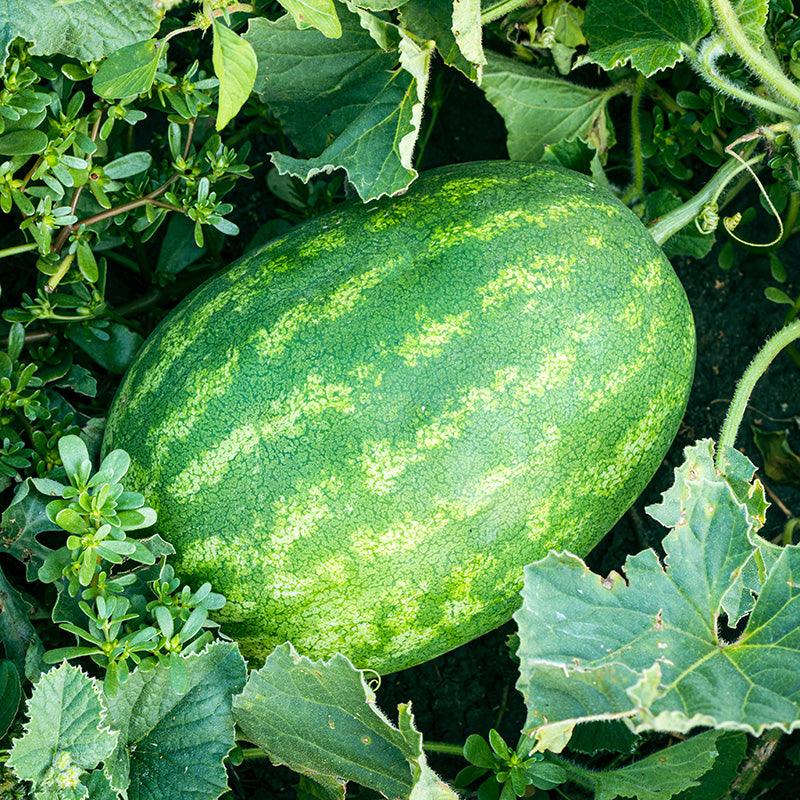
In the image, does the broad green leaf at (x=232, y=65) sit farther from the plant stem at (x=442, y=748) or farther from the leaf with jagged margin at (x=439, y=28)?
the plant stem at (x=442, y=748)

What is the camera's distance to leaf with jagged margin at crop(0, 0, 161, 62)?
2.05m

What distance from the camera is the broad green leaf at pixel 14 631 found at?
7.10 ft

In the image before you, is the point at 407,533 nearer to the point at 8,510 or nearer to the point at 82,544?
the point at 82,544

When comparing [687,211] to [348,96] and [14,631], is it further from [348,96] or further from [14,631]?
[14,631]

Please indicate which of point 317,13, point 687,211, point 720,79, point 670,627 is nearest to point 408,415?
point 670,627

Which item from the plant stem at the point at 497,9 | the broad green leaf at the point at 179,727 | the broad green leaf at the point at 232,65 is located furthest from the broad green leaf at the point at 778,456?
the broad green leaf at the point at 232,65

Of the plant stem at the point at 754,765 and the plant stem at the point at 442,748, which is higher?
the plant stem at the point at 442,748

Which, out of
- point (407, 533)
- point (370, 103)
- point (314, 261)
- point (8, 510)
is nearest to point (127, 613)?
point (8, 510)

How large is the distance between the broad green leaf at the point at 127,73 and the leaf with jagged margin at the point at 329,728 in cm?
101

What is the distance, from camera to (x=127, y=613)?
2041 mm

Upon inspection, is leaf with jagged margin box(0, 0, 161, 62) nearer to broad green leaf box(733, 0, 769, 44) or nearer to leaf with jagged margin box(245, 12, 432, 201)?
leaf with jagged margin box(245, 12, 432, 201)

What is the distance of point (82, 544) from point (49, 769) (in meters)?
0.39

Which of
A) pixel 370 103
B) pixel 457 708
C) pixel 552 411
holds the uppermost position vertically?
pixel 370 103

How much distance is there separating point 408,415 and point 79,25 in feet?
3.15
